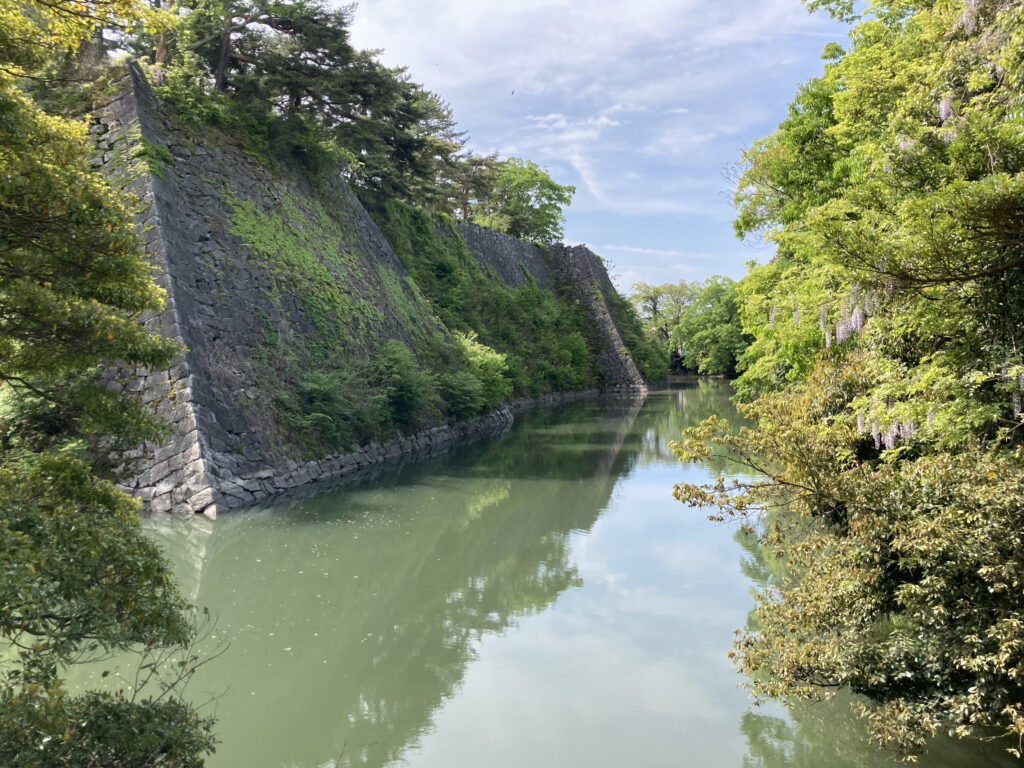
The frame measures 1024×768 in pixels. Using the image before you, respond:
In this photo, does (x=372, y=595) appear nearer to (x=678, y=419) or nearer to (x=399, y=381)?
(x=399, y=381)

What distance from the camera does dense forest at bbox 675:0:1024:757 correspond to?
426cm

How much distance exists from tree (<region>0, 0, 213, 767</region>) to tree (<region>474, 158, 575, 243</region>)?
131 ft

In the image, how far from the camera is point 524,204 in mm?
44469

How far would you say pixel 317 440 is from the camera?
14367 mm

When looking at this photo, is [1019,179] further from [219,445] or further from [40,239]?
[219,445]

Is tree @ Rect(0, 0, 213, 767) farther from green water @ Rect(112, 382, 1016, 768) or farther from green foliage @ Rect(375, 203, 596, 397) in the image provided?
green foliage @ Rect(375, 203, 596, 397)

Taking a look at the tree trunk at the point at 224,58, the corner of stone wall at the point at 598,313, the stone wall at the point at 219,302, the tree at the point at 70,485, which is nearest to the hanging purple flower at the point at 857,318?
the tree at the point at 70,485

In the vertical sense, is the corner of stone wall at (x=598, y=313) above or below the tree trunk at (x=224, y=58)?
below

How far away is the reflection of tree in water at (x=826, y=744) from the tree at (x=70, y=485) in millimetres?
3783

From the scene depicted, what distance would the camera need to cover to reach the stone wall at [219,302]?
11.6m

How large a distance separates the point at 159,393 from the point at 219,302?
2.69 metres

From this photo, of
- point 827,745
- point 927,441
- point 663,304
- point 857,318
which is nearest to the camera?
point 827,745

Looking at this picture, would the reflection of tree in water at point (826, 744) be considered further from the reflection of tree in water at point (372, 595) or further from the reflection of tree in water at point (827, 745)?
the reflection of tree in water at point (372, 595)

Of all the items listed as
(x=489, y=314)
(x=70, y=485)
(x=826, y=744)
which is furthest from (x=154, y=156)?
(x=489, y=314)
